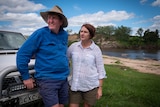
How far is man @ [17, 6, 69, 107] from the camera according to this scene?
234 centimetres

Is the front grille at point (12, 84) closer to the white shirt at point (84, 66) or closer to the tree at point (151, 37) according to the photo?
the white shirt at point (84, 66)

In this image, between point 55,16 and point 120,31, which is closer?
point 55,16

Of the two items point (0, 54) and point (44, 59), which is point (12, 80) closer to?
point (44, 59)

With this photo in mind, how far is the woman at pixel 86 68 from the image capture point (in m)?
2.98

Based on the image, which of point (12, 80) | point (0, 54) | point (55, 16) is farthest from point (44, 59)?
point (0, 54)

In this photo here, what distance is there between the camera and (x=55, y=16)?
2.54 metres

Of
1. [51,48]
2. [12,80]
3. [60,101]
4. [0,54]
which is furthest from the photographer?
[0,54]

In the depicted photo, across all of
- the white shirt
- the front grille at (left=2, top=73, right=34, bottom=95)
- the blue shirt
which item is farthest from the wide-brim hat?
the front grille at (left=2, top=73, right=34, bottom=95)

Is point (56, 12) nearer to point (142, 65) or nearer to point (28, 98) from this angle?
point (28, 98)

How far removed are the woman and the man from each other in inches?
18.1

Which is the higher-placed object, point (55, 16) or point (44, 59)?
point (55, 16)

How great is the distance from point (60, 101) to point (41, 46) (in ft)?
2.94

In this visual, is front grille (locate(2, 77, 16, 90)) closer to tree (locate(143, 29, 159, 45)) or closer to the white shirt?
the white shirt

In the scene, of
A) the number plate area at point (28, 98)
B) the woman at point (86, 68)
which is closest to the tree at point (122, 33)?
the woman at point (86, 68)
